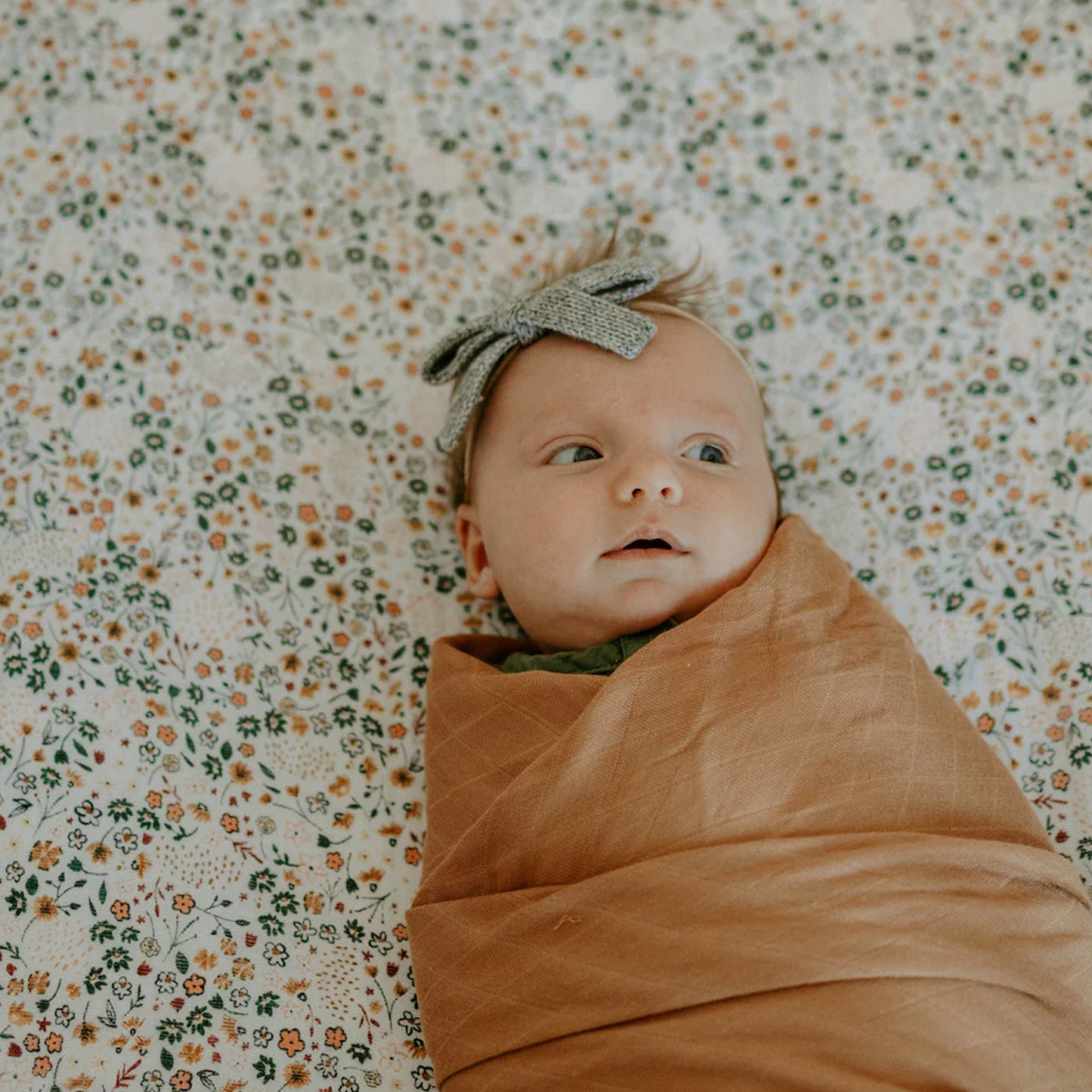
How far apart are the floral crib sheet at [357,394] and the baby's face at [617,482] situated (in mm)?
226

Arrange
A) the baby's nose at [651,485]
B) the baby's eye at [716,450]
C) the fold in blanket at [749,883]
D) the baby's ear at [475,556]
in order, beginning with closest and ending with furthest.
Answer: the fold in blanket at [749,883] < the baby's nose at [651,485] < the baby's eye at [716,450] < the baby's ear at [475,556]

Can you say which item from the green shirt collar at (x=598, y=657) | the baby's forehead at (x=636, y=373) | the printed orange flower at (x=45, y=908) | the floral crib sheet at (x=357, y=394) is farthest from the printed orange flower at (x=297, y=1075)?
the baby's forehead at (x=636, y=373)

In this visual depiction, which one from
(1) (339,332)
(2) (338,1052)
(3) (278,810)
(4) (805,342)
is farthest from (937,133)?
(2) (338,1052)

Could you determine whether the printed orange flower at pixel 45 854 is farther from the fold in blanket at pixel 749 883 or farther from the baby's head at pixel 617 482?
the baby's head at pixel 617 482

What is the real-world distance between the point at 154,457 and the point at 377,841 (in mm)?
578

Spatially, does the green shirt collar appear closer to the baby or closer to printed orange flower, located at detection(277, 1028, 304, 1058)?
the baby

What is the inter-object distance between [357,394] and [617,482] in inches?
20.3

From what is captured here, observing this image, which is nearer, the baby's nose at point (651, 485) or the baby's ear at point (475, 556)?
the baby's nose at point (651, 485)

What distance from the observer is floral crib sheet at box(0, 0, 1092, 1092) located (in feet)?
3.86

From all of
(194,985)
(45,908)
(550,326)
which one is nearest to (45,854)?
(45,908)

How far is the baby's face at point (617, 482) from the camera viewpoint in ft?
3.68

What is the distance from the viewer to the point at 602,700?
3.28ft

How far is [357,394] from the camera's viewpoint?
149 cm

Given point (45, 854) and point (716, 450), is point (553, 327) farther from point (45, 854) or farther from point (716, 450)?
point (45, 854)
